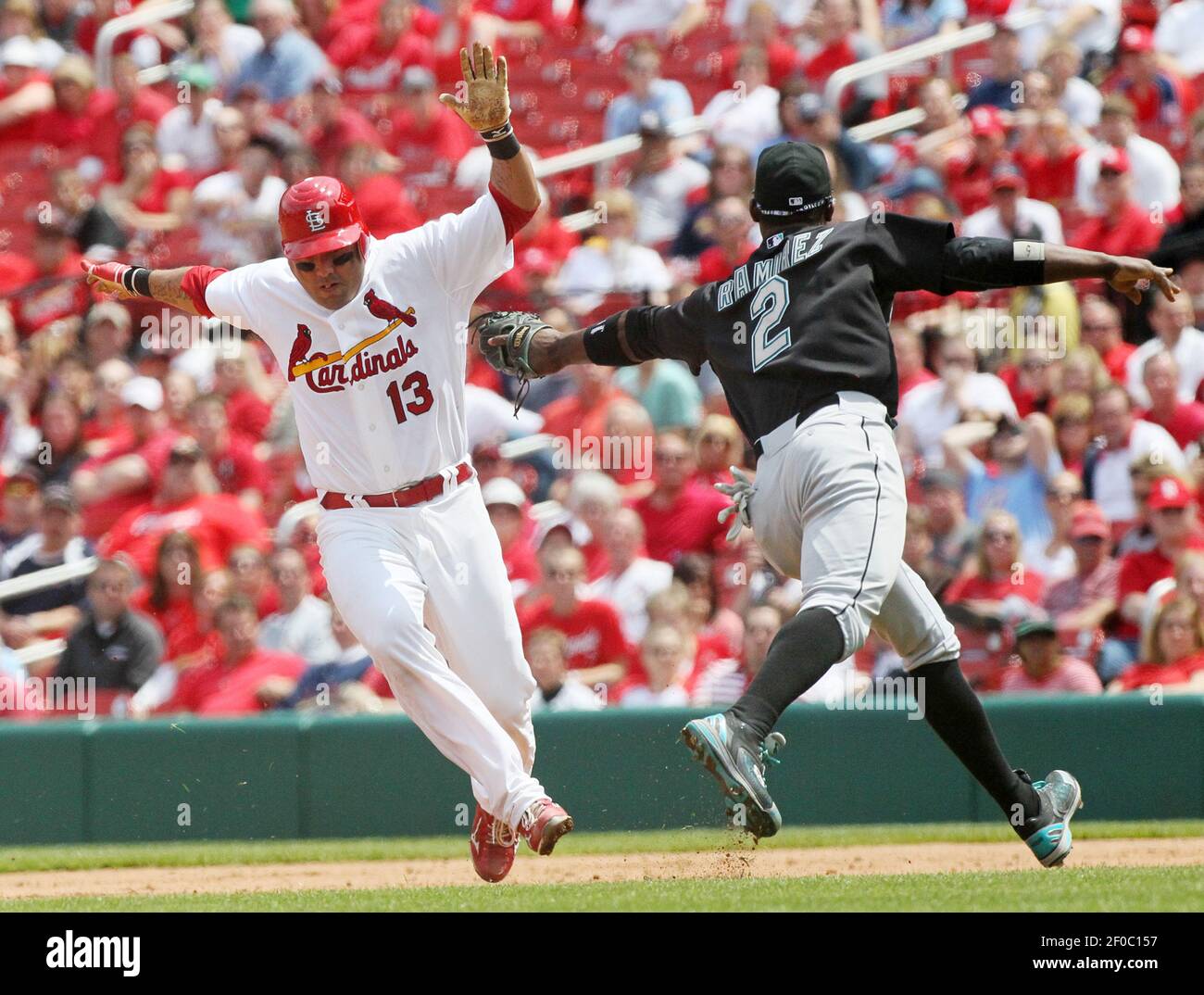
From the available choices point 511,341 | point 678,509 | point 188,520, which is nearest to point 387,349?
point 511,341

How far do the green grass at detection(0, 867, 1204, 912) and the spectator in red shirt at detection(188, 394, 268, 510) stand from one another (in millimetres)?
3850

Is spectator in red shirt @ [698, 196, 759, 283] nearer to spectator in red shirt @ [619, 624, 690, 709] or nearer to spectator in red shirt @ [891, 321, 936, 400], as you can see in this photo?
spectator in red shirt @ [891, 321, 936, 400]

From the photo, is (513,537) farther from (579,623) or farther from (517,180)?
(517,180)

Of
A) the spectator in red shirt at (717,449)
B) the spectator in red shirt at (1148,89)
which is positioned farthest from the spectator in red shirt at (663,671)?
the spectator in red shirt at (1148,89)

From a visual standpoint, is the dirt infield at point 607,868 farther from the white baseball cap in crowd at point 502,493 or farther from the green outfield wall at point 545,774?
the white baseball cap in crowd at point 502,493

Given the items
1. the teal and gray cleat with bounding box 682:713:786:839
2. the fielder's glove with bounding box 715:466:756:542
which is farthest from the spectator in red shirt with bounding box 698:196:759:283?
the teal and gray cleat with bounding box 682:713:786:839

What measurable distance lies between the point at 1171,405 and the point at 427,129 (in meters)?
5.14

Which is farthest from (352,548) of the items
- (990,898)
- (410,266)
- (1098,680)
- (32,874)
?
(1098,680)

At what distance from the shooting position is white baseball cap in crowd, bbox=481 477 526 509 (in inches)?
361

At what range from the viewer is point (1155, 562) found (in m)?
8.43

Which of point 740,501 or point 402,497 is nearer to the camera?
point 740,501

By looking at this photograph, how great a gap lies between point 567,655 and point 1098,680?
89.2 inches

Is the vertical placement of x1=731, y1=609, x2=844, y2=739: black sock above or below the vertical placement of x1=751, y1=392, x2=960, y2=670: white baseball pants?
below

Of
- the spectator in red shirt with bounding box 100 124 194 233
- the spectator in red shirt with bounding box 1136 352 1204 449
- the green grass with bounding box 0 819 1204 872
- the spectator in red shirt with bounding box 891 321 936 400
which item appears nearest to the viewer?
the green grass with bounding box 0 819 1204 872
